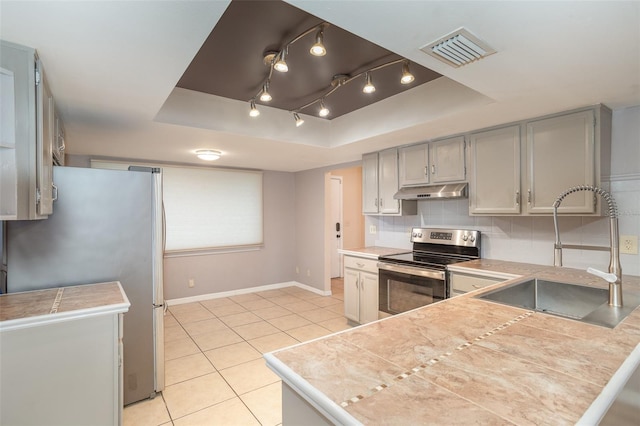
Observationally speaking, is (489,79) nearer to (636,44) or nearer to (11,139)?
(636,44)

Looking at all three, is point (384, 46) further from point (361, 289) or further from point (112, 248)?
point (361, 289)

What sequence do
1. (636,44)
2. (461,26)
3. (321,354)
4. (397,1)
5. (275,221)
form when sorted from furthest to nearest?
(275,221)
(636,44)
(461,26)
(397,1)
(321,354)

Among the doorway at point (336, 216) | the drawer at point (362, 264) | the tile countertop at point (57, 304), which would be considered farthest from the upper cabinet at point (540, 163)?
the doorway at point (336, 216)

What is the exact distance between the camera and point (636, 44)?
4.80 ft

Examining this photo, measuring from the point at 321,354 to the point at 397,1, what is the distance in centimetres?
133

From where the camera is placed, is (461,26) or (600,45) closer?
(461,26)

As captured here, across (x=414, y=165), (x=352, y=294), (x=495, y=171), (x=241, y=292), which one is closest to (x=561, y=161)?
(x=495, y=171)

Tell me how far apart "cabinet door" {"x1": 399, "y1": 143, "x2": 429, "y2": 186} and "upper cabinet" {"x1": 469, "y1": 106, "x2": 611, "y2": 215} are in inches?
18.9

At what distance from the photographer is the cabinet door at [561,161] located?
2277mm

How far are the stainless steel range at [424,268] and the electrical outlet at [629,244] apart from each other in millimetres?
1036

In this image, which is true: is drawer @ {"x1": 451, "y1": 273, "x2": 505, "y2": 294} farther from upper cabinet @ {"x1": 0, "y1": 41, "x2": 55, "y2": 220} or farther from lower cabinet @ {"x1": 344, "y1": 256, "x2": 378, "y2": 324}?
upper cabinet @ {"x1": 0, "y1": 41, "x2": 55, "y2": 220}

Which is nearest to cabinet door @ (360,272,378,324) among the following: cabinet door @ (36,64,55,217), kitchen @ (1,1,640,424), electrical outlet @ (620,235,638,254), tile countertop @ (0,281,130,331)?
kitchen @ (1,1,640,424)

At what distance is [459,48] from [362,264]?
2.58 m

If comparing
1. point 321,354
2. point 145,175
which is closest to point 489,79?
point 321,354
